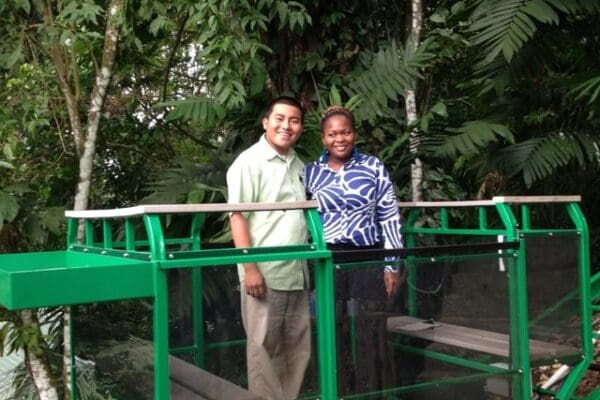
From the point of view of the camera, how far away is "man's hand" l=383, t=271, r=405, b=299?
8.63 ft

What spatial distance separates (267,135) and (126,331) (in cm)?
100

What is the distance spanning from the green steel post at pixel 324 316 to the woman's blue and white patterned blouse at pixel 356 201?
699mm

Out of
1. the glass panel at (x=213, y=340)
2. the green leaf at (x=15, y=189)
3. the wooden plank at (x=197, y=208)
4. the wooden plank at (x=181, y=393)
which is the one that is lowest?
the wooden plank at (x=181, y=393)

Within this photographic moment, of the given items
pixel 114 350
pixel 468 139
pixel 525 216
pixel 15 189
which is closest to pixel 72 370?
pixel 114 350

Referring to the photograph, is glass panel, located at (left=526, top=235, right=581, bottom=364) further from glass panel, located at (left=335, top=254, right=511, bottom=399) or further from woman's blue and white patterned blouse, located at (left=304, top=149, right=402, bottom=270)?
woman's blue and white patterned blouse, located at (left=304, top=149, right=402, bottom=270)

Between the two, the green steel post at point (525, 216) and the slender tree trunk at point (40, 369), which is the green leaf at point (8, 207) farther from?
the green steel post at point (525, 216)

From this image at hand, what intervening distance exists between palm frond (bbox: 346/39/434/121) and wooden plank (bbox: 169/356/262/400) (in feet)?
8.46

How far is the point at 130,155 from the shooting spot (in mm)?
5852

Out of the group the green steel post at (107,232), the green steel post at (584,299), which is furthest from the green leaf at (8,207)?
the green steel post at (584,299)

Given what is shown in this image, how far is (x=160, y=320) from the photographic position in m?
2.09

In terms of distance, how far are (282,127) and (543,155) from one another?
240cm

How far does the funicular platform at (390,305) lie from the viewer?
2.12 meters

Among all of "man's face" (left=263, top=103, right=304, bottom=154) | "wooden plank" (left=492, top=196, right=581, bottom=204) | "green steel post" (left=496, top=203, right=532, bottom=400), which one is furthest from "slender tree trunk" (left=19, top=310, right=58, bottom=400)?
"wooden plank" (left=492, top=196, right=581, bottom=204)

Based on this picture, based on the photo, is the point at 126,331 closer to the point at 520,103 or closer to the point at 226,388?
the point at 226,388
